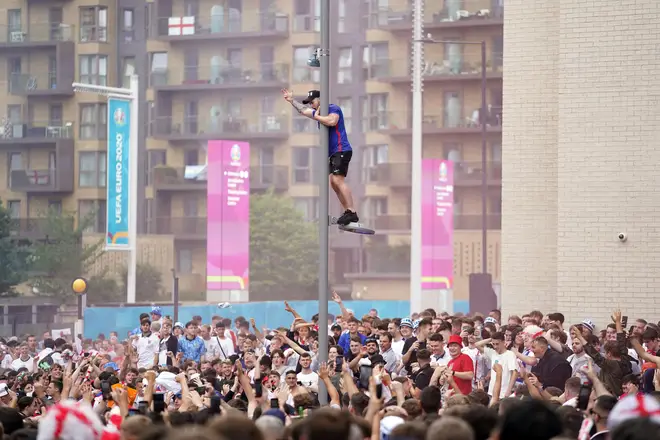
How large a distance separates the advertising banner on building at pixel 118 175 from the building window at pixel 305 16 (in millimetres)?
32322

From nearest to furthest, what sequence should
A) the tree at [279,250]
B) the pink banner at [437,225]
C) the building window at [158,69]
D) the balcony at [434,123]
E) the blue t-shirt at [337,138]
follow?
the blue t-shirt at [337,138]
the pink banner at [437,225]
the balcony at [434,123]
the tree at [279,250]
the building window at [158,69]

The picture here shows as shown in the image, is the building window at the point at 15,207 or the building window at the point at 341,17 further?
the building window at the point at 341,17

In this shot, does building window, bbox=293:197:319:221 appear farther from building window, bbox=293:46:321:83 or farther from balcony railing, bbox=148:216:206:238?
building window, bbox=293:46:321:83

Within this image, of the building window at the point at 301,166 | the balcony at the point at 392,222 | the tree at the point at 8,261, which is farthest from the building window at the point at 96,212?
the balcony at the point at 392,222

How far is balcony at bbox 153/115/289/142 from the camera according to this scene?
7800 centimetres

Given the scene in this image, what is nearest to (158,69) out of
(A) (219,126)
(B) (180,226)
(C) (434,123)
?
(A) (219,126)

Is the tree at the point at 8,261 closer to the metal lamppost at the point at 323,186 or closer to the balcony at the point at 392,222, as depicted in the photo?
the balcony at the point at 392,222

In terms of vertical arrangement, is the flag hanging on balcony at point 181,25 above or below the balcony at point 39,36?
above

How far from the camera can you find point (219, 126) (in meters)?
78.4

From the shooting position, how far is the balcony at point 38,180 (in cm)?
7669

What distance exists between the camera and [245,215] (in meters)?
38.0

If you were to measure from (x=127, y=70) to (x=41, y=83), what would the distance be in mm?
5053

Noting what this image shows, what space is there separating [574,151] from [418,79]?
24.1m

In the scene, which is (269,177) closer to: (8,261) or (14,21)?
(14,21)
